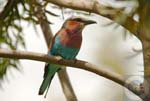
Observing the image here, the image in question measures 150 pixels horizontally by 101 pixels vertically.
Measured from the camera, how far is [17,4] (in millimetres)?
715

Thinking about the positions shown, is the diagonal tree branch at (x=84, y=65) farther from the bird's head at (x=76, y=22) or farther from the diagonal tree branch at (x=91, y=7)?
the bird's head at (x=76, y=22)

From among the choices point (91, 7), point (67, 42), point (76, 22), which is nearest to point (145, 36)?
point (91, 7)

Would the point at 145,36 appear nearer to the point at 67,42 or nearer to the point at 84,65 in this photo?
the point at 84,65

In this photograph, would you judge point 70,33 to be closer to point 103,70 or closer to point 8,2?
point 8,2

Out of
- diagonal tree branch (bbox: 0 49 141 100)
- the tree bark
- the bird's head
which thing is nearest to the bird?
the bird's head

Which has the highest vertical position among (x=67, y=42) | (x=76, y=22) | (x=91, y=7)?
(x=91, y=7)

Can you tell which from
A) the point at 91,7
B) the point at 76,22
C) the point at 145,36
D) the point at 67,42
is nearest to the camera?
the point at 145,36

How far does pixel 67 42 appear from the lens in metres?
1.23

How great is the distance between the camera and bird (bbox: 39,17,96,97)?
1065 millimetres

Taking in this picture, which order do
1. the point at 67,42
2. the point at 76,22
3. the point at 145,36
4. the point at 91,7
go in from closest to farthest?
the point at 145,36, the point at 91,7, the point at 76,22, the point at 67,42

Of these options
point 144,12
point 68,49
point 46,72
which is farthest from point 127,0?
point 68,49

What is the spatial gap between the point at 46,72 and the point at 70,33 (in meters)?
0.25

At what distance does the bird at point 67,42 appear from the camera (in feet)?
3.50

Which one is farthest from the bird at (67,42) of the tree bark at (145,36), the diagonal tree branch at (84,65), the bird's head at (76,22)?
the tree bark at (145,36)
